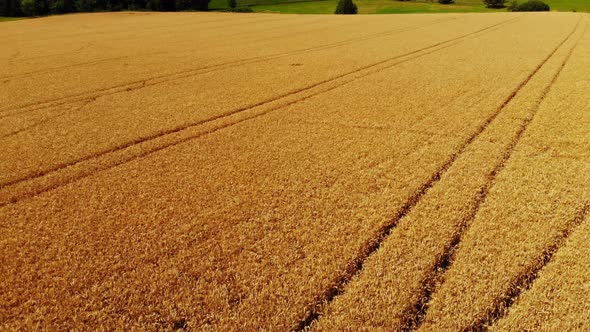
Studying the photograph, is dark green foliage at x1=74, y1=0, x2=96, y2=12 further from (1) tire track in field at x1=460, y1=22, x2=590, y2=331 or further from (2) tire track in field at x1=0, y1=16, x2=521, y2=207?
(1) tire track in field at x1=460, y1=22, x2=590, y2=331

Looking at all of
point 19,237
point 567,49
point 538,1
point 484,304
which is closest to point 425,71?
point 567,49

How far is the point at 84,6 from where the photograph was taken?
2228 inches

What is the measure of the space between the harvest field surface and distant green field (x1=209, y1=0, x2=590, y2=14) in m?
47.0

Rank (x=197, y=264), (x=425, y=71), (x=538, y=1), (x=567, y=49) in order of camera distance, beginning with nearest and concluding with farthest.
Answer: (x=197, y=264)
(x=425, y=71)
(x=567, y=49)
(x=538, y=1)

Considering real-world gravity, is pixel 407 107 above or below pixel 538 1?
below

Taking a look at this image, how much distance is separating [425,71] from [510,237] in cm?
995

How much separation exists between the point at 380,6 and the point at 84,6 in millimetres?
38489

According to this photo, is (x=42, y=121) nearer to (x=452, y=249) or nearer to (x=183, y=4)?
(x=452, y=249)

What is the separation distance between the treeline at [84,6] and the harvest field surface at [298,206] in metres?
48.7

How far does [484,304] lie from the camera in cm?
387

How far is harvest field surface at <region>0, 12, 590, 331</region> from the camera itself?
3900mm

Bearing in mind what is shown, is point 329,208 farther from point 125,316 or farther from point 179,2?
point 179,2

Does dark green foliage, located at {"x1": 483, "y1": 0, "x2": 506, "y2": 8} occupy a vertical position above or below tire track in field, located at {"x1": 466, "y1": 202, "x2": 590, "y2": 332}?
above

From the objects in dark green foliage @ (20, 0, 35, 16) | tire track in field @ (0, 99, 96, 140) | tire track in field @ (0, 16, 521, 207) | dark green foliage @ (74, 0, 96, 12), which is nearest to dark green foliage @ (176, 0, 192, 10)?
dark green foliage @ (74, 0, 96, 12)
